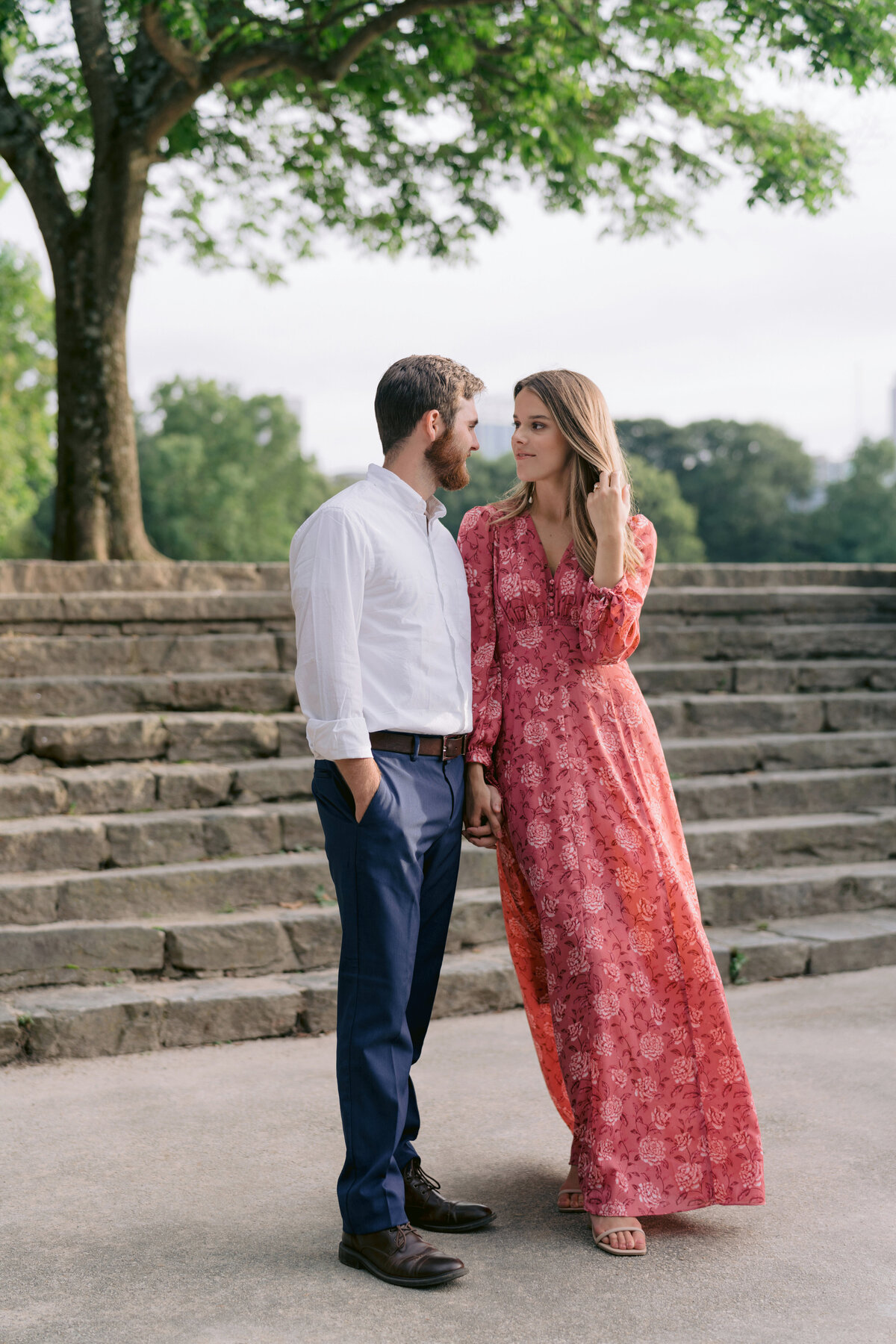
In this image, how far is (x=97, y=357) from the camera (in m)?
8.48

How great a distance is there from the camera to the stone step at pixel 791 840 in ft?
19.6

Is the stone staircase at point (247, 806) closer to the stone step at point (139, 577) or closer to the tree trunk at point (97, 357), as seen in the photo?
the stone step at point (139, 577)

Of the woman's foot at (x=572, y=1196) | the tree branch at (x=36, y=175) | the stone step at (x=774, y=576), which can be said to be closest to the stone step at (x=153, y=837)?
the woman's foot at (x=572, y=1196)

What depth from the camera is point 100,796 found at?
5.41 metres

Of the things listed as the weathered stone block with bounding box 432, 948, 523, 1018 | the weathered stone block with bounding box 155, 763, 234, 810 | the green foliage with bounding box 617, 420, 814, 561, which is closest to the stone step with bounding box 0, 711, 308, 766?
the weathered stone block with bounding box 155, 763, 234, 810

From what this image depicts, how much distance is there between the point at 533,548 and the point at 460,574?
0.22 m

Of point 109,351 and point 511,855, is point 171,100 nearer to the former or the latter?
point 109,351

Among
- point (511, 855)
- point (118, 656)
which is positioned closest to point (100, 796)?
point (118, 656)

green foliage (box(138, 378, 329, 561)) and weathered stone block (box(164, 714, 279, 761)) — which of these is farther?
green foliage (box(138, 378, 329, 561))

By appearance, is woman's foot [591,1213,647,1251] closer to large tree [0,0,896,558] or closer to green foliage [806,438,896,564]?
large tree [0,0,896,558]

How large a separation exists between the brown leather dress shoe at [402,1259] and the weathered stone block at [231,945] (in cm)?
206

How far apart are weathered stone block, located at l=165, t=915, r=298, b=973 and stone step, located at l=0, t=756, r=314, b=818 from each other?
2.84 feet

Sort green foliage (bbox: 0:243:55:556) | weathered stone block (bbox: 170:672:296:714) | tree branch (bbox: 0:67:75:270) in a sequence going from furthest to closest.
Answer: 1. green foliage (bbox: 0:243:55:556)
2. tree branch (bbox: 0:67:75:270)
3. weathered stone block (bbox: 170:672:296:714)

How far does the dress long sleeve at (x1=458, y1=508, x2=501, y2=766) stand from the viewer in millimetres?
3158
